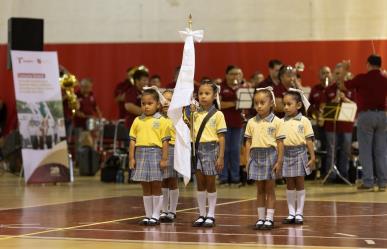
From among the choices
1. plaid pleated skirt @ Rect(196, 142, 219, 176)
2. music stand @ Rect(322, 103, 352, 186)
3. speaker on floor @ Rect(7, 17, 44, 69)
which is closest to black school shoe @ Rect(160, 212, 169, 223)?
plaid pleated skirt @ Rect(196, 142, 219, 176)

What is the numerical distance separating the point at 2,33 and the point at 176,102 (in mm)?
13180

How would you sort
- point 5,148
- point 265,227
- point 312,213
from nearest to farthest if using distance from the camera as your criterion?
point 265,227
point 312,213
point 5,148

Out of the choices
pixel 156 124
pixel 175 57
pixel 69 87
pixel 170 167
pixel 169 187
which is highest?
pixel 175 57

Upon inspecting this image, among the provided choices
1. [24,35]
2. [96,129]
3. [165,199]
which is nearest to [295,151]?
[165,199]

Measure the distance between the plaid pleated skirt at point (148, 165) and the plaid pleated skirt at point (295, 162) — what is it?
1.43m

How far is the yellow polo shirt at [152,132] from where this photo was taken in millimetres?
10758

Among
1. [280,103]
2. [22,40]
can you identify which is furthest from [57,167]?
[280,103]

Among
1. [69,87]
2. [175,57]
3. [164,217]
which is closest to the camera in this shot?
[164,217]

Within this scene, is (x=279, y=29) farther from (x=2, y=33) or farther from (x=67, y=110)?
(x=2, y=33)

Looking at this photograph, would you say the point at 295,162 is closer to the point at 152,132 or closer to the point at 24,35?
the point at 152,132

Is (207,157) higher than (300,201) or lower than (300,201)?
higher

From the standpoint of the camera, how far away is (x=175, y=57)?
21.6m

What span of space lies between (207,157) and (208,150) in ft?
0.27

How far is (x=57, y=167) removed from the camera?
1736 cm
